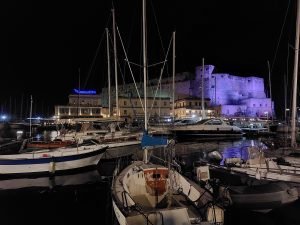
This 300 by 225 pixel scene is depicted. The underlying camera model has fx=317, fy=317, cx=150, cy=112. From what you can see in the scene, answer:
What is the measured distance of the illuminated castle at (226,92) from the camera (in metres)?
100

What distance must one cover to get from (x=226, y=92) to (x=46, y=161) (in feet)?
300

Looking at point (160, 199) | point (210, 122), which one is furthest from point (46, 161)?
point (210, 122)

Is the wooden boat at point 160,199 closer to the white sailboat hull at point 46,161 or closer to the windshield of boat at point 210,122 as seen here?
the white sailboat hull at point 46,161

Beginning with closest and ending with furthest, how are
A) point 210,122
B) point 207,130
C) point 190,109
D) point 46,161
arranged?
1. point 46,161
2. point 207,130
3. point 210,122
4. point 190,109

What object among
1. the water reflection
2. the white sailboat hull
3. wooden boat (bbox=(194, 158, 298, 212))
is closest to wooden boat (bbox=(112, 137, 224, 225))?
wooden boat (bbox=(194, 158, 298, 212))

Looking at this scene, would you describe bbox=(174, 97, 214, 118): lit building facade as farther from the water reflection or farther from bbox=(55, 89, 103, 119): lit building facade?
the water reflection

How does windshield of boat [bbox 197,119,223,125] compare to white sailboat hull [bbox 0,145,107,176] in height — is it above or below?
above

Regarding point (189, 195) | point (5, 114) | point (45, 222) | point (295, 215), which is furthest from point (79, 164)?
point (5, 114)

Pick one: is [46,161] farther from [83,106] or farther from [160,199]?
[83,106]

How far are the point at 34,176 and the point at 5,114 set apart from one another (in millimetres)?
109451

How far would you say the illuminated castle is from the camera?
3937 inches

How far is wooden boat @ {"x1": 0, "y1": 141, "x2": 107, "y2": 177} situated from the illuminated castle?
7660 cm

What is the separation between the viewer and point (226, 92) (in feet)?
342

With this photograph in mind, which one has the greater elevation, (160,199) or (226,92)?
(226,92)
